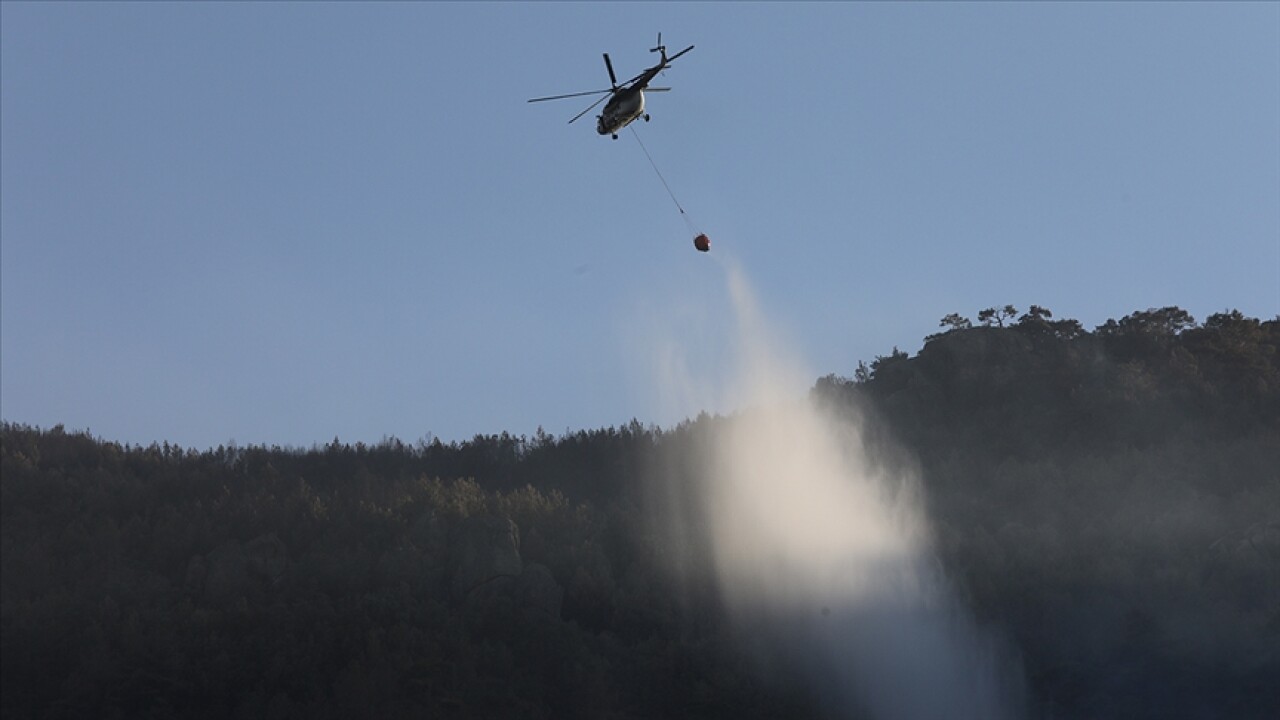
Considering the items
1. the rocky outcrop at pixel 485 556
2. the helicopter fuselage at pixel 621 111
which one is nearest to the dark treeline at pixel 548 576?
the rocky outcrop at pixel 485 556

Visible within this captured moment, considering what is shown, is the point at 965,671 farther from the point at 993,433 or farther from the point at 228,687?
the point at 228,687

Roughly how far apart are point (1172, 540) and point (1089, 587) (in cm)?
426

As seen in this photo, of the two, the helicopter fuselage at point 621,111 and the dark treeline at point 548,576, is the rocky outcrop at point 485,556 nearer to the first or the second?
the dark treeline at point 548,576

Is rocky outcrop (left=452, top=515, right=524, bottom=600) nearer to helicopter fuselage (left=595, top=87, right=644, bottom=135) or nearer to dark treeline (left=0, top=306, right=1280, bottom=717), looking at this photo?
dark treeline (left=0, top=306, right=1280, bottom=717)

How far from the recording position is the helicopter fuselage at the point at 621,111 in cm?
4003

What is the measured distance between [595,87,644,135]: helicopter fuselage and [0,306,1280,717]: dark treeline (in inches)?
715

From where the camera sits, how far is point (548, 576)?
175 ft

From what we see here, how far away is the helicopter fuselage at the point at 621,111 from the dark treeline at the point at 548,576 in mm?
18166

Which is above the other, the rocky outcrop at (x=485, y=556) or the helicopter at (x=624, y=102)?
the helicopter at (x=624, y=102)

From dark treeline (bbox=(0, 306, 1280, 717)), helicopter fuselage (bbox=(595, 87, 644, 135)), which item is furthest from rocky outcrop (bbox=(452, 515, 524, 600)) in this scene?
helicopter fuselage (bbox=(595, 87, 644, 135))

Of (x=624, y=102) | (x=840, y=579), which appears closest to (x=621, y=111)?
(x=624, y=102)

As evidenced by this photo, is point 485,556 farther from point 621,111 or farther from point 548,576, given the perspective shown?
point 621,111

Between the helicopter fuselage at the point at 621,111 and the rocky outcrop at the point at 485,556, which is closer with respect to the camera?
the helicopter fuselage at the point at 621,111

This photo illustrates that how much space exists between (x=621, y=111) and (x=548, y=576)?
2039 cm
